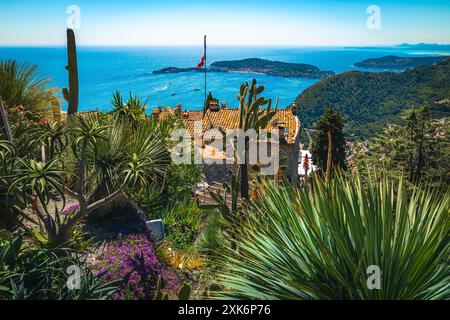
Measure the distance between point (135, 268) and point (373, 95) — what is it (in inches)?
2908

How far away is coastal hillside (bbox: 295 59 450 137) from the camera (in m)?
56.5

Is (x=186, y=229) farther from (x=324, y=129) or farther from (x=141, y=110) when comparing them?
(x=324, y=129)

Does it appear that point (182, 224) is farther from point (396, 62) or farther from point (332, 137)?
point (396, 62)

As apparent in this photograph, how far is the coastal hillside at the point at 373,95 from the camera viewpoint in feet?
185

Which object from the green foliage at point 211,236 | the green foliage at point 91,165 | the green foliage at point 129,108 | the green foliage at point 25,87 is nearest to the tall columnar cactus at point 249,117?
the green foliage at point 211,236

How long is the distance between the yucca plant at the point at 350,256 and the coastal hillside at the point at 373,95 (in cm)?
5130

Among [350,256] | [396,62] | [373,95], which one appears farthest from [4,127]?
[396,62]

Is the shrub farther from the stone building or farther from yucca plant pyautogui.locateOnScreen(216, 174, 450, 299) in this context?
the stone building

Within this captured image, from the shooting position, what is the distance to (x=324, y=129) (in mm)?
24875

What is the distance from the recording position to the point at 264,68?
10444 cm

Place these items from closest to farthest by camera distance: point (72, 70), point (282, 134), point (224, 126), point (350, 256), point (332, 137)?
point (350, 256) → point (72, 70) → point (282, 134) → point (224, 126) → point (332, 137)

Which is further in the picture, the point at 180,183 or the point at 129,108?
the point at 180,183
